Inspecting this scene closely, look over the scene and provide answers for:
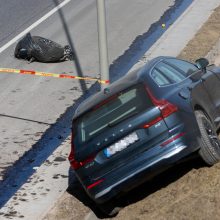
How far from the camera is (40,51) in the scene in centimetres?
1750

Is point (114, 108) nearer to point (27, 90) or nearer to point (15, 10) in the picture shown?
point (27, 90)

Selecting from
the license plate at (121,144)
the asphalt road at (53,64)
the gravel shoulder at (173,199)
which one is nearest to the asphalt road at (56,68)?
the asphalt road at (53,64)

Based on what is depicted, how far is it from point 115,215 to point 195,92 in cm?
206

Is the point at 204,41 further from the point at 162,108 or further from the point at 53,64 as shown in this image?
the point at 162,108

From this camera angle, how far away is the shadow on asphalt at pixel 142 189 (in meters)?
9.81

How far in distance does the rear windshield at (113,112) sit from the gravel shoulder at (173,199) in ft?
3.71

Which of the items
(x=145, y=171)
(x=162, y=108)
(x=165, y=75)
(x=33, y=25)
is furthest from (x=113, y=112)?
(x=33, y=25)

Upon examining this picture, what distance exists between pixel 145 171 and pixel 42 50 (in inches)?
355

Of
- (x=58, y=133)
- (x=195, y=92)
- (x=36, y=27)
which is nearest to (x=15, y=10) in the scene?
(x=36, y=27)

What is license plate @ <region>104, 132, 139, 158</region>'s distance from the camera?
8.98 meters

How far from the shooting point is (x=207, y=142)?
948 centimetres

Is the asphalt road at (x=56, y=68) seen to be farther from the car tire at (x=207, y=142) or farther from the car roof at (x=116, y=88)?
the car tire at (x=207, y=142)

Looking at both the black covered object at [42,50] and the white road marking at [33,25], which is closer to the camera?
the black covered object at [42,50]

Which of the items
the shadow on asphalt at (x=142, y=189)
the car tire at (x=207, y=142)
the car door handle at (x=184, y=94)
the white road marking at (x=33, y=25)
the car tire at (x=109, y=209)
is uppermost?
the car door handle at (x=184, y=94)
